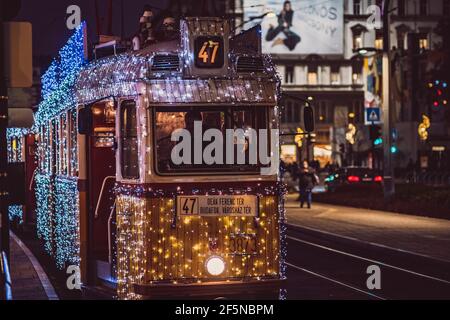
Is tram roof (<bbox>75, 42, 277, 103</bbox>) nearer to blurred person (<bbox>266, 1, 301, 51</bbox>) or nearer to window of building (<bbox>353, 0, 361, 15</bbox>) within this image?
blurred person (<bbox>266, 1, 301, 51</bbox>)

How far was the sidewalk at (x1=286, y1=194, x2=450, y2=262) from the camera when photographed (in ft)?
58.0

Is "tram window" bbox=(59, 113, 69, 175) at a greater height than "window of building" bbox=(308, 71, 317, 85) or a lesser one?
lesser

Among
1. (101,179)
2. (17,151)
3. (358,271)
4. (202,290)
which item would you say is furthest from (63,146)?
(17,151)

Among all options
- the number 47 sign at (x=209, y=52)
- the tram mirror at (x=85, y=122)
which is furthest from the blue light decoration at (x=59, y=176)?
the number 47 sign at (x=209, y=52)

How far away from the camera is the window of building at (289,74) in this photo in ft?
315

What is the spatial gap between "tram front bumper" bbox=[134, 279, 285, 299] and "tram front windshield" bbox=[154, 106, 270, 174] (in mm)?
1198

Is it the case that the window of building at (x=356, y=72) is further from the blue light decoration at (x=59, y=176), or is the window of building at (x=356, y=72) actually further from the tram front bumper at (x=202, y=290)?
the tram front bumper at (x=202, y=290)

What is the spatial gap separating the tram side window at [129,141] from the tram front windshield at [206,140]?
0.34 metres

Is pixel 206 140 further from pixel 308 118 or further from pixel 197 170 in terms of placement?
pixel 308 118

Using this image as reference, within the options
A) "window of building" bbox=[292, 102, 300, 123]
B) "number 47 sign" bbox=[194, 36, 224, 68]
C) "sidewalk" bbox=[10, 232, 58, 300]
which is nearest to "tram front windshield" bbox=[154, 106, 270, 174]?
"number 47 sign" bbox=[194, 36, 224, 68]

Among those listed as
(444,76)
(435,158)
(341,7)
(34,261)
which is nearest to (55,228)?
(34,261)

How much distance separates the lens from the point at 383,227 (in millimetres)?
22203

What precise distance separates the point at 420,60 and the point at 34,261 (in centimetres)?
5542

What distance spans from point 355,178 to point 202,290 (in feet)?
108
